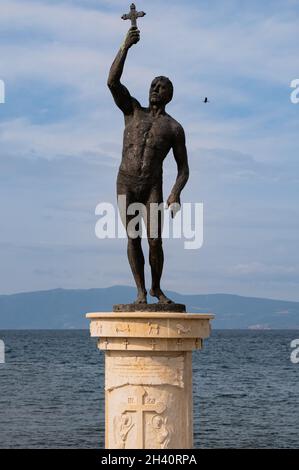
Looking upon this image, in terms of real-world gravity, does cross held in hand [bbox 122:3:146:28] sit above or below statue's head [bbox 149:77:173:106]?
above

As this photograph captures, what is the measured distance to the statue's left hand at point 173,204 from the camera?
38.1 ft

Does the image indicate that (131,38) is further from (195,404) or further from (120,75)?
→ (195,404)

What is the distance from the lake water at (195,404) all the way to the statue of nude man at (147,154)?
1104 inches

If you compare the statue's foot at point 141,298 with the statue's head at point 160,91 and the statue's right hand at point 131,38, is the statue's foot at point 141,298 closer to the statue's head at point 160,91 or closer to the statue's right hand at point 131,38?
the statue's head at point 160,91

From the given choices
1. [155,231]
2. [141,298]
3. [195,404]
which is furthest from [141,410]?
[195,404]

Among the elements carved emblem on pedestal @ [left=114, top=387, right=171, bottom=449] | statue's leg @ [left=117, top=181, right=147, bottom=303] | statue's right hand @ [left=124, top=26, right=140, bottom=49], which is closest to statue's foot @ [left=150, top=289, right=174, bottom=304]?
statue's leg @ [left=117, top=181, right=147, bottom=303]

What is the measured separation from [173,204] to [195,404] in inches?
1769

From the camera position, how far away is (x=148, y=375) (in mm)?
11023

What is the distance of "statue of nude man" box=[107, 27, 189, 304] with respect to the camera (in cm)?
1158

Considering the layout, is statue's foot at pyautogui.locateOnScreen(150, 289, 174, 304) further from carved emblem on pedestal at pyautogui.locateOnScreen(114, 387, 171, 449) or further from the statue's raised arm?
the statue's raised arm
